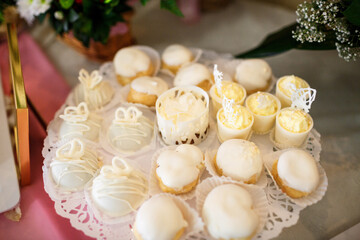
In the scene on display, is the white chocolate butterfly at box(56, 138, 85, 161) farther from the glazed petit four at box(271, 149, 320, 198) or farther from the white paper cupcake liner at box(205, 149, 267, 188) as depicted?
the glazed petit four at box(271, 149, 320, 198)

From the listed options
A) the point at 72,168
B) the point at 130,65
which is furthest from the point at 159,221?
the point at 130,65

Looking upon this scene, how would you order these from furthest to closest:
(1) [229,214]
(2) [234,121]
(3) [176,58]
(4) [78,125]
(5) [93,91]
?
(3) [176,58] → (5) [93,91] → (4) [78,125] → (2) [234,121] → (1) [229,214]

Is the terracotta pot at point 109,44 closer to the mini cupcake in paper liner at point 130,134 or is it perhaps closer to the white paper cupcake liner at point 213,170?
the mini cupcake in paper liner at point 130,134

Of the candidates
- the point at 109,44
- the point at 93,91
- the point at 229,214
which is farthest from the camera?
the point at 109,44

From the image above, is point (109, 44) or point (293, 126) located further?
point (109, 44)

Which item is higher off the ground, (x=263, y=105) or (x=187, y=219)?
(x=263, y=105)

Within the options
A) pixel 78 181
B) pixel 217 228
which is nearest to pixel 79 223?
pixel 78 181

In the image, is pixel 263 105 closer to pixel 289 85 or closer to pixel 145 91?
pixel 289 85
